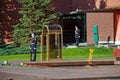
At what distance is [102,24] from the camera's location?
51.6 metres

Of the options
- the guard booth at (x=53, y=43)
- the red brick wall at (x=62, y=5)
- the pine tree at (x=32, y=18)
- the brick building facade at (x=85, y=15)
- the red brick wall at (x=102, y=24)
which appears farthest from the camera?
the red brick wall at (x=62, y=5)

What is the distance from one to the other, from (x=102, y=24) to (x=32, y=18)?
7.99 meters

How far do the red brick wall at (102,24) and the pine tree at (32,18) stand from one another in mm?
5158

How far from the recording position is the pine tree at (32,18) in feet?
160

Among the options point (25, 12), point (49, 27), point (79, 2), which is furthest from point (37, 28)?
point (49, 27)

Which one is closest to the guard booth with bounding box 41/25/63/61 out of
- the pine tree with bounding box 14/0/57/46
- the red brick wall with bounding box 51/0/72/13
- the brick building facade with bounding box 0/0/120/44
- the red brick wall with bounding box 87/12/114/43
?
the pine tree with bounding box 14/0/57/46

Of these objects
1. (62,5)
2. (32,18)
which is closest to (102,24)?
(32,18)

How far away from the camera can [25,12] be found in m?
49.1

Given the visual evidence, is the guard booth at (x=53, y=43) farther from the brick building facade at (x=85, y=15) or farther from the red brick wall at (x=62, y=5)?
the red brick wall at (x=62, y=5)

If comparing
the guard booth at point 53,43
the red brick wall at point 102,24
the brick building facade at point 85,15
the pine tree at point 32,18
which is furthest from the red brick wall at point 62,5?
the guard booth at point 53,43

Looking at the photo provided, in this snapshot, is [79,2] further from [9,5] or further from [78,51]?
[78,51]

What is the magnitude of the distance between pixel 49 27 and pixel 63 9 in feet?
95.3

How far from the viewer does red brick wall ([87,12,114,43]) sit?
5084cm

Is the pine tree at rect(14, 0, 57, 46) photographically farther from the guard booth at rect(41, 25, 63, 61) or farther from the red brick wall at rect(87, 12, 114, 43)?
the guard booth at rect(41, 25, 63, 61)
